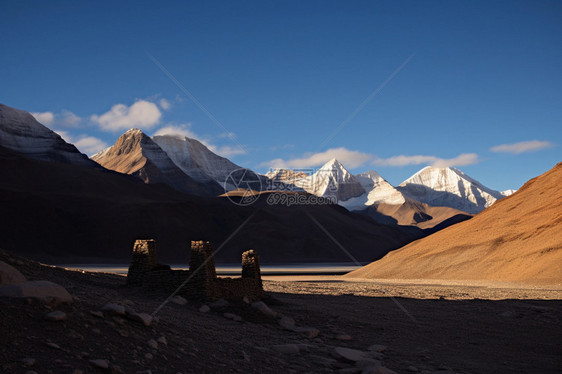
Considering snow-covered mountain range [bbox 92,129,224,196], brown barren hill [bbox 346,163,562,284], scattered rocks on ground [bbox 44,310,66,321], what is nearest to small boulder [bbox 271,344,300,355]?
scattered rocks on ground [bbox 44,310,66,321]

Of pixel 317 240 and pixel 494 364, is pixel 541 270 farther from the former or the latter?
pixel 317 240

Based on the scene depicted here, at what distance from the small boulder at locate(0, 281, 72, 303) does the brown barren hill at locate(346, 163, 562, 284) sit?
1075 inches

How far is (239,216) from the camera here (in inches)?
3671

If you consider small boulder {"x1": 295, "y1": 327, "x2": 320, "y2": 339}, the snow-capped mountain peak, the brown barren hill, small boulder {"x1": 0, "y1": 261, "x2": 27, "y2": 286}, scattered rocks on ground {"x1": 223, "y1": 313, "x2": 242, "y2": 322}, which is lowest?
small boulder {"x1": 295, "y1": 327, "x2": 320, "y2": 339}

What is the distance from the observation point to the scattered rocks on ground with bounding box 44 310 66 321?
7.20 meters

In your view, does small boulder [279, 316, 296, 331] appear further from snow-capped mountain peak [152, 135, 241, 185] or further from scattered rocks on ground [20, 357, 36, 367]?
snow-capped mountain peak [152, 135, 241, 185]

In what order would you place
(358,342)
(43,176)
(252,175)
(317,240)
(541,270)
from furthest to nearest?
(252,175) → (317,240) → (43,176) → (541,270) → (358,342)

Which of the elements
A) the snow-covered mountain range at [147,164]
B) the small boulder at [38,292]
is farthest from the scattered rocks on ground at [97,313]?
the snow-covered mountain range at [147,164]

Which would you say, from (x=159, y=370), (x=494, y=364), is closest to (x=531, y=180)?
(x=494, y=364)

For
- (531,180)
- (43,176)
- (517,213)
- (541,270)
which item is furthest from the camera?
(43,176)

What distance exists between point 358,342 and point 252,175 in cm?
17012

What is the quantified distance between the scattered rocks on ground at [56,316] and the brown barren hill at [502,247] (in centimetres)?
2751

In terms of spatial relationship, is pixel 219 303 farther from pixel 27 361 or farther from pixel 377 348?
pixel 27 361

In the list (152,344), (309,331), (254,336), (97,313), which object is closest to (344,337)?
(309,331)
